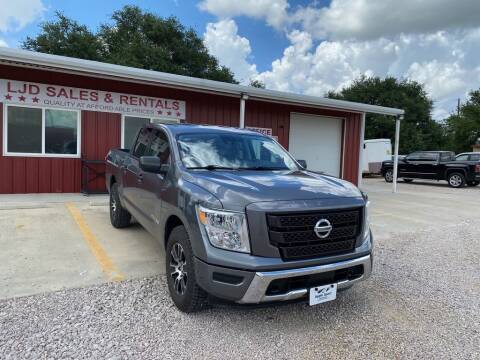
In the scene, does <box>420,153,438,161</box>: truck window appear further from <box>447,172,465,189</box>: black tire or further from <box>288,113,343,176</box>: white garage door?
<box>288,113,343,176</box>: white garage door

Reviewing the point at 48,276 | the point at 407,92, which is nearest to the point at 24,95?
the point at 48,276

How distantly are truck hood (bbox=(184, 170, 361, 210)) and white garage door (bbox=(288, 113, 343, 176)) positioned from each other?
31.4 feet

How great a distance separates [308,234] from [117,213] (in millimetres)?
4165

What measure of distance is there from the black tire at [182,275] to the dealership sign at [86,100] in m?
7.32

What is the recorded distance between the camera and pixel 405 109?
39.5 metres

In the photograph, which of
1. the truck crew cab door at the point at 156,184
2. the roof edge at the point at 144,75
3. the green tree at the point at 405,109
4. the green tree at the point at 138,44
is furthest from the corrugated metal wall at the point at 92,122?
the green tree at the point at 405,109

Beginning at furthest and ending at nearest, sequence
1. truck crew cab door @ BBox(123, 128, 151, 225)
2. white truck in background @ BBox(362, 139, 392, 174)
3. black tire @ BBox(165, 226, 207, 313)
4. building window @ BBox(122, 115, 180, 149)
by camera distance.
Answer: white truck in background @ BBox(362, 139, 392, 174) → building window @ BBox(122, 115, 180, 149) → truck crew cab door @ BBox(123, 128, 151, 225) → black tire @ BBox(165, 226, 207, 313)

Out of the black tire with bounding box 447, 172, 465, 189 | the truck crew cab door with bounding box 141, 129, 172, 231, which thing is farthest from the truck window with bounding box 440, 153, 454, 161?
the truck crew cab door with bounding box 141, 129, 172, 231

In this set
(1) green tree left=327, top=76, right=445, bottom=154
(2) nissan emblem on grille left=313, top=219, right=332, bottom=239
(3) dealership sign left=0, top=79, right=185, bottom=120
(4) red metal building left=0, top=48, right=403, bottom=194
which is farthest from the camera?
(1) green tree left=327, top=76, right=445, bottom=154

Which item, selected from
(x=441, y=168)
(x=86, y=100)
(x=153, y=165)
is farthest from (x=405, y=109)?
(x=153, y=165)

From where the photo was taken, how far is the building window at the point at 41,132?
895 cm

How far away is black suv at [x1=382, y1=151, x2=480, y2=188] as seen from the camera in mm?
17094

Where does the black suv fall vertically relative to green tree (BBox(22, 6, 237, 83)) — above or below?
below

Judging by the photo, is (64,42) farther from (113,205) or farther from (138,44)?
(113,205)
